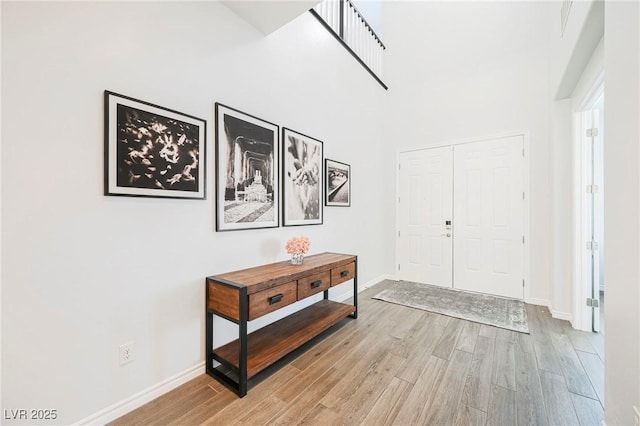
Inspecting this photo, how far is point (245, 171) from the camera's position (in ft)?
7.34

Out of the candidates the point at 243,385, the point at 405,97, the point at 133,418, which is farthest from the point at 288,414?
the point at 405,97

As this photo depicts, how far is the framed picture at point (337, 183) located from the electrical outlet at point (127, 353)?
89.8 inches

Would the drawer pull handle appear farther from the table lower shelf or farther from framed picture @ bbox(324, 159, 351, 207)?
framed picture @ bbox(324, 159, 351, 207)

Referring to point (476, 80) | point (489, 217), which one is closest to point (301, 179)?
point (489, 217)

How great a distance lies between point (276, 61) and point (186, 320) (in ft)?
7.99

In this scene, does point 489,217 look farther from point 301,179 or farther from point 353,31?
point 353,31

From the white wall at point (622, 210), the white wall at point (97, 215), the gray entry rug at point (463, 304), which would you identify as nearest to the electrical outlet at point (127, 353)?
the white wall at point (97, 215)

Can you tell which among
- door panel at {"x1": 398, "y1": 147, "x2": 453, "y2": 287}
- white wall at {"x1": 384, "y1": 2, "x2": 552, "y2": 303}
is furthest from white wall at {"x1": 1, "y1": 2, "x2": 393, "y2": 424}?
white wall at {"x1": 384, "y1": 2, "x2": 552, "y2": 303}

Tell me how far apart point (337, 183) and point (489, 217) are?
233cm

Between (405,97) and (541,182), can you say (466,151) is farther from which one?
(405,97)

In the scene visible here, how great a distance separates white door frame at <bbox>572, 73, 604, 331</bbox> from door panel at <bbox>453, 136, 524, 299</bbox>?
0.84 meters

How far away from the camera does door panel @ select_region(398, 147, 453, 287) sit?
415 centimetres

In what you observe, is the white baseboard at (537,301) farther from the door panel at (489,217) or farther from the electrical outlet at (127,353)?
the electrical outlet at (127,353)

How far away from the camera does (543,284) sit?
3.43m
